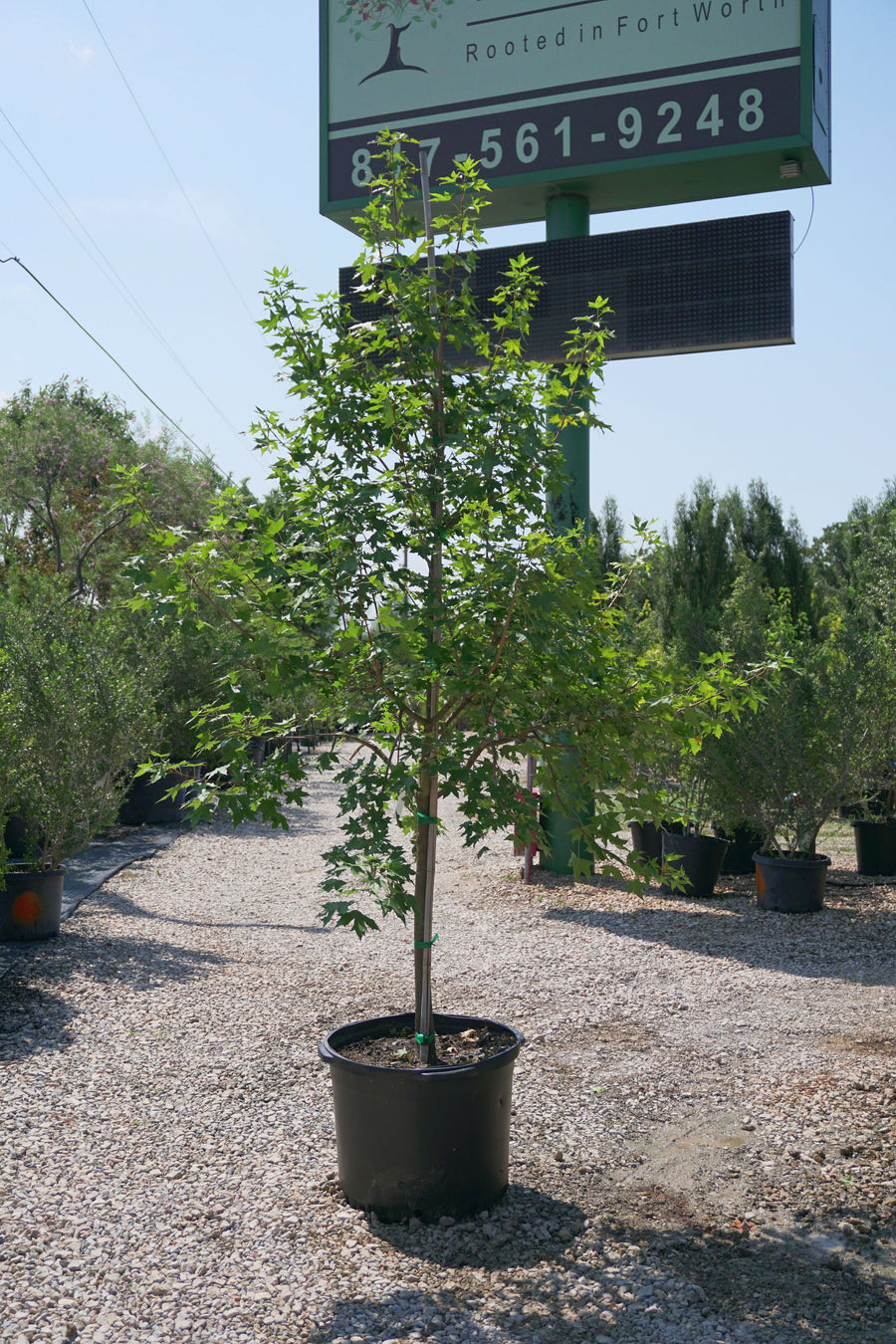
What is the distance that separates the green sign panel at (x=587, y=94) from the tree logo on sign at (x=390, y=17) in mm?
12

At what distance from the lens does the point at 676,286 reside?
7125 mm

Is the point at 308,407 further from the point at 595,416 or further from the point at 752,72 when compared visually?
the point at 752,72

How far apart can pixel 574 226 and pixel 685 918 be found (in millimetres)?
5324

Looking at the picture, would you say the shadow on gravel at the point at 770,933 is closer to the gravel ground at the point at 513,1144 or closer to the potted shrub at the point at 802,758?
the gravel ground at the point at 513,1144

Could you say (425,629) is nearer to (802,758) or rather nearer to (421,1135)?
(421,1135)

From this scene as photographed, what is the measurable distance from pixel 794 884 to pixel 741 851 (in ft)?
5.74

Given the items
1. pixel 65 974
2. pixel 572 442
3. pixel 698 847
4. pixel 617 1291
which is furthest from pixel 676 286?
pixel 617 1291

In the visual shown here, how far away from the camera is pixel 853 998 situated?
5711 millimetres

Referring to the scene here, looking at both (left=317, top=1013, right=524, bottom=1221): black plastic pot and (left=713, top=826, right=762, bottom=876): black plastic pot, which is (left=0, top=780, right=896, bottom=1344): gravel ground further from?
(left=713, top=826, right=762, bottom=876): black plastic pot

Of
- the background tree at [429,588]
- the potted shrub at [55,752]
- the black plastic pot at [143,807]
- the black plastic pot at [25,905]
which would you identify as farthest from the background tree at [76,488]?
the background tree at [429,588]

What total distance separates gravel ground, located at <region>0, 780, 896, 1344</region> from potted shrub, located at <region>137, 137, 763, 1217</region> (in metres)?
0.40

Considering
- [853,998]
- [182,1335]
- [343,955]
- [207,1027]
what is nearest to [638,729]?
[182,1335]

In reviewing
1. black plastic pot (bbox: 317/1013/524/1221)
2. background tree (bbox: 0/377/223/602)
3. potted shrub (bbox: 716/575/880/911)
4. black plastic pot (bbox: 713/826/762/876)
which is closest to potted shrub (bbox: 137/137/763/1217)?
black plastic pot (bbox: 317/1013/524/1221)

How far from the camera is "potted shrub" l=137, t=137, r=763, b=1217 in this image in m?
3.04
